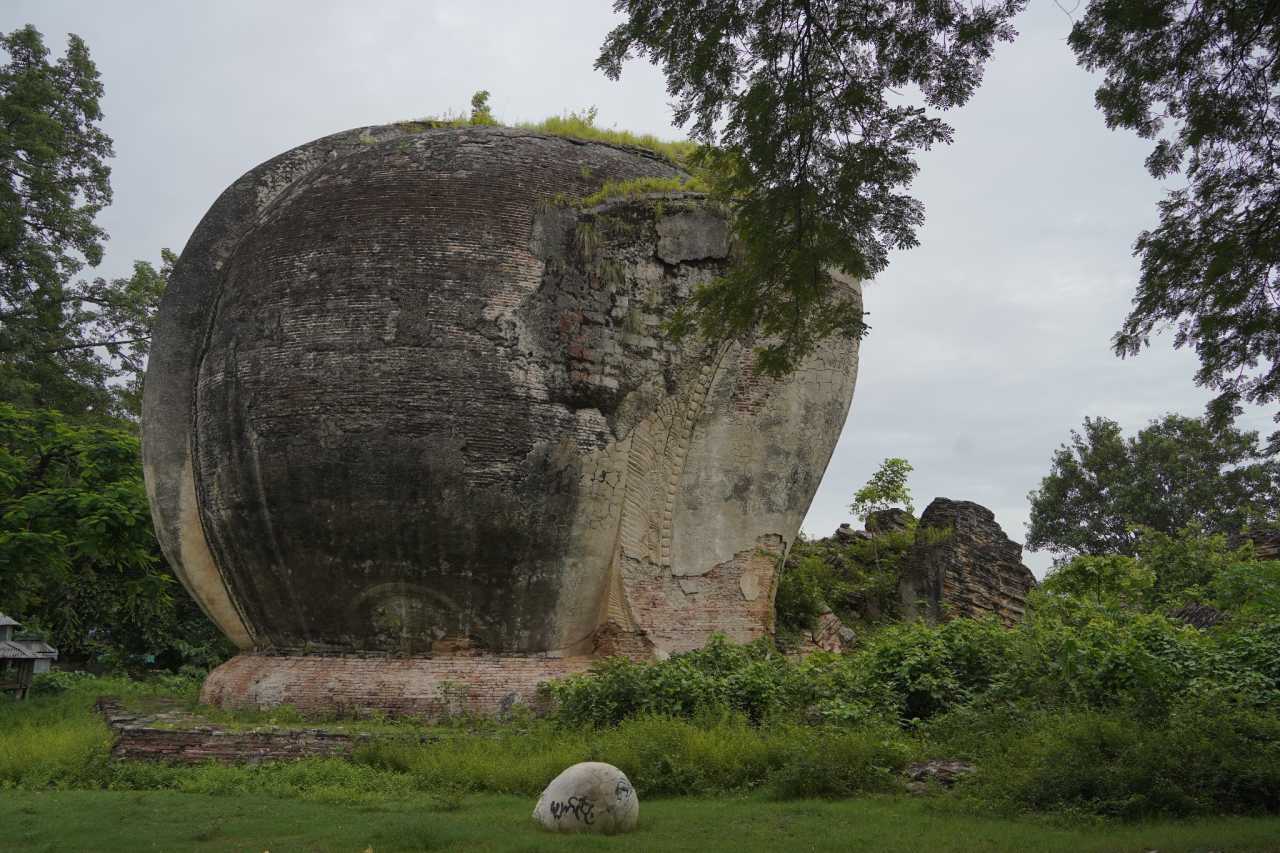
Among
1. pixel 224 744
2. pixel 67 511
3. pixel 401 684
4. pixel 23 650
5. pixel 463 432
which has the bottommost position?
pixel 224 744

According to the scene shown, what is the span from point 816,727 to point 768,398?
3.53 m

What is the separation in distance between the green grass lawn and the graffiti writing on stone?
0.13m

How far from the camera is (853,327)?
7.00m

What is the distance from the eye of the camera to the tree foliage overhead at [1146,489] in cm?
2497

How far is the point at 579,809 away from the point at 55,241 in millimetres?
17972

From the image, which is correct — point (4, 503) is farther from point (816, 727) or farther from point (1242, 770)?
point (1242, 770)

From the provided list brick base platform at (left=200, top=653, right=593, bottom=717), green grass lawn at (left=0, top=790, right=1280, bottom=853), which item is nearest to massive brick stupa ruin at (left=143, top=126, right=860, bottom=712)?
brick base platform at (left=200, top=653, right=593, bottom=717)

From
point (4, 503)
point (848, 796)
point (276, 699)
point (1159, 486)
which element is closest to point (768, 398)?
point (848, 796)

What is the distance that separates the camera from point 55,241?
19.9 metres

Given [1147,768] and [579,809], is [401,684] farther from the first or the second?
[1147,768]

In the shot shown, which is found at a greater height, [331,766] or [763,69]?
[763,69]

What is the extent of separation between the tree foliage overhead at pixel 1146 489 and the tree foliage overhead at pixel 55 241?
20924 mm

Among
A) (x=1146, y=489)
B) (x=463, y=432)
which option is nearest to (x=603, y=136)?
(x=463, y=432)

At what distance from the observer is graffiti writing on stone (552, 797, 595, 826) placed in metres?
6.04
